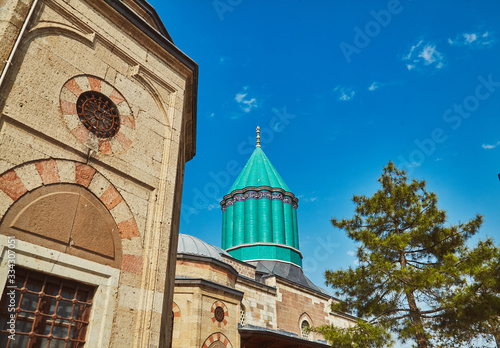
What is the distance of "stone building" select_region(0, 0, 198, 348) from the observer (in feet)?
11.8

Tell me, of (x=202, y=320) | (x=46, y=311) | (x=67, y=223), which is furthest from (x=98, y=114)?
(x=202, y=320)

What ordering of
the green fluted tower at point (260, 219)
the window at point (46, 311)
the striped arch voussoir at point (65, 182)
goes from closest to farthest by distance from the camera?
the window at point (46, 311) → the striped arch voussoir at point (65, 182) → the green fluted tower at point (260, 219)

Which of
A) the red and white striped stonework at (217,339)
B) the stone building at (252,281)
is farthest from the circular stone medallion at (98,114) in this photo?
the red and white striped stonework at (217,339)

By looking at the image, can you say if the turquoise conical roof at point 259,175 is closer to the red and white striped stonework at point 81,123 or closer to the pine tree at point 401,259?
the pine tree at point 401,259

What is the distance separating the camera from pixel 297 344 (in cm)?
1334

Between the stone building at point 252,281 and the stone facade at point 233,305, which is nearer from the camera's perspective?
the stone facade at point 233,305

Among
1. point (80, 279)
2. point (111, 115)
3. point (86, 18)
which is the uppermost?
point (86, 18)

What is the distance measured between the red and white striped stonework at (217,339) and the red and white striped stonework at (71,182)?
679 cm

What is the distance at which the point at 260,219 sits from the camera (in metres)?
20.6

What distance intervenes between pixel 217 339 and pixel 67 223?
317 inches

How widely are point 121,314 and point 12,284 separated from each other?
1.19 meters

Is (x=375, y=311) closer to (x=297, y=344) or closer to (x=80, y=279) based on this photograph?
(x=297, y=344)

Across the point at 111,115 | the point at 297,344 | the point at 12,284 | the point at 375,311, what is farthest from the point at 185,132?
the point at 297,344

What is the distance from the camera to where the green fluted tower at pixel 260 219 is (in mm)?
19859
